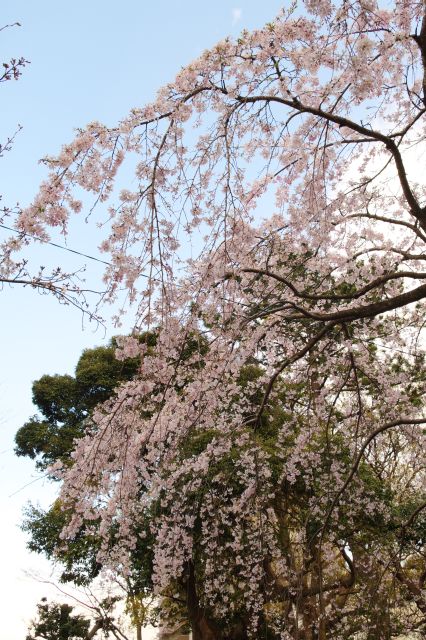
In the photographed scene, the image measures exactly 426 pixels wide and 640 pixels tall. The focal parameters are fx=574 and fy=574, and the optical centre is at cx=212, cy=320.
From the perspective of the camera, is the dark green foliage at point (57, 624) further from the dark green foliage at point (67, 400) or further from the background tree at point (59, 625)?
the dark green foliage at point (67, 400)

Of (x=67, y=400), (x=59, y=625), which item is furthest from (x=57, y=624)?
(x=67, y=400)

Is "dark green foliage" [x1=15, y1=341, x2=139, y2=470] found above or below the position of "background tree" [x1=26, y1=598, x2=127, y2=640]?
above

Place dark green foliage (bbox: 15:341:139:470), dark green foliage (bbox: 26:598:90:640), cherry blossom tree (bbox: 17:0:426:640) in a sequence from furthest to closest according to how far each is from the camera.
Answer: dark green foliage (bbox: 15:341:139:470), dark green foliage (bbox: 26:598:90:640), cherry blossom tree (bbox: 17:0:426:640)

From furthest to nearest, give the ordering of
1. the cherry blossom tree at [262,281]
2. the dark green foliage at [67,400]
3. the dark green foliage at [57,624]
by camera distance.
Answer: the dark green foliage at [67,400] < the dark green foliage at [57,624] < the cherry blossom tree at [262,281]

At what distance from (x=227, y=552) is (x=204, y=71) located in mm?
5850

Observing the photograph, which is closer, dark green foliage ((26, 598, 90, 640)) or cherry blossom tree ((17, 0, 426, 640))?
cherry blossom tree ((17, 0, 426, 640))

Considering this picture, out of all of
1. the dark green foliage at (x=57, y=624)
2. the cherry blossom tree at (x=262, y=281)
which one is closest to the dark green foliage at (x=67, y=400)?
the dark green foliage at (x=57, y=624)

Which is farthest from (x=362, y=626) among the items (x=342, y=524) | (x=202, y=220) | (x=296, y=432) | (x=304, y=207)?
(x=202, y=220)

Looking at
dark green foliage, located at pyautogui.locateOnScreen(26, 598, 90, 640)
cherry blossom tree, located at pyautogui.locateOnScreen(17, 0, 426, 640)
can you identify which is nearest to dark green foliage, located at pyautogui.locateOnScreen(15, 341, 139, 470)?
dark green foliage, located at pyautogui.locateOnScreen(26, 598, 90, 640)

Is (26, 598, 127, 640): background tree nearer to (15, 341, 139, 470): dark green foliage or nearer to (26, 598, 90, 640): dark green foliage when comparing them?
A: (26, 598, 90, 640): dark green foliage

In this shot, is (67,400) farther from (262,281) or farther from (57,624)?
(262,281)

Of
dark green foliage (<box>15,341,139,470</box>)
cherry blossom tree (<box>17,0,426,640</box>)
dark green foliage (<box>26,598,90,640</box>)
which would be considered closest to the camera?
cherry blossom tree (<box>17,0,426,640</box>)

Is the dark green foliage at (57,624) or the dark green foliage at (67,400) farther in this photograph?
the dark green foliage at (67,400)

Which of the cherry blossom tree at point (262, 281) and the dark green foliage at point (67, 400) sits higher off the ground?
the dark green foliage at point (67, 400)
